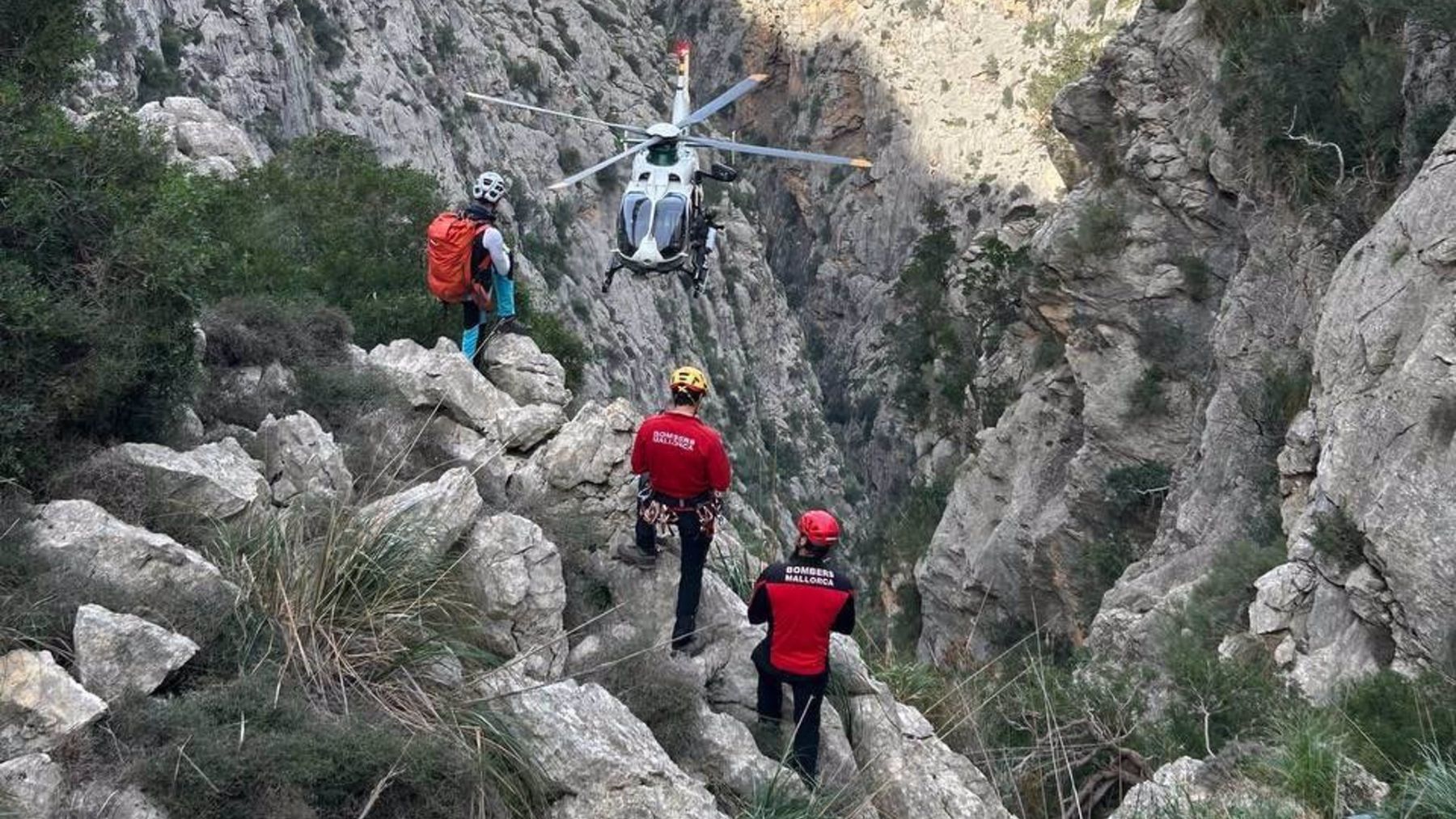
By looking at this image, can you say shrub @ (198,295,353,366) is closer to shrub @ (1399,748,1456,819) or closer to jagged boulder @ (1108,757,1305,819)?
jagged boulder @ (1108,757,1305,819)

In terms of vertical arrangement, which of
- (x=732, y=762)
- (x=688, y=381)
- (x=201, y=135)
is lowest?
(x=201, y=135)

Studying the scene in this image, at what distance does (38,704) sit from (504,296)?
672 cm

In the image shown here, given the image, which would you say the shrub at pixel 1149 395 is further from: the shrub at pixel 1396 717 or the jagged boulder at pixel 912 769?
the jagged boulder at pixel 912 769

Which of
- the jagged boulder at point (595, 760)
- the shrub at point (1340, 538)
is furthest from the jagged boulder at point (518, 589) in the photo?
the shrub at point (1340, 538)

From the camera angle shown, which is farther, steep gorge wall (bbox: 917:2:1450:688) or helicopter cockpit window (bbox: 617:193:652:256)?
steep gorge wall (bbox: 917:2:1450:688)

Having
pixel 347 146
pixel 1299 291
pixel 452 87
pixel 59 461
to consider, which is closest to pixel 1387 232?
pixel 1299 291

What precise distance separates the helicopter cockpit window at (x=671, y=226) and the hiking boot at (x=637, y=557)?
840cm

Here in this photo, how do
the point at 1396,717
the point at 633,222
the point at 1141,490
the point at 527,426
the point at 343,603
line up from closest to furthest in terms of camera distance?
the point at 343,603
the point at 1396,717
the point at 527,426
the point at 633,222
the point at 1141,490

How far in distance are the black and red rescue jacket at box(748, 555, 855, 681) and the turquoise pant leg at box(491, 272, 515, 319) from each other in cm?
509

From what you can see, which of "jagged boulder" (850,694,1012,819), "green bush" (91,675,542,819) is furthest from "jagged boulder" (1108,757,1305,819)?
"green bush" (91,675,542,819)

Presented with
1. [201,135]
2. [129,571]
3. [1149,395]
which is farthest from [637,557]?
[1149,395]

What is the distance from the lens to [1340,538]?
1184 cm

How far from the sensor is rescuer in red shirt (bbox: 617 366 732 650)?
8.41 metres

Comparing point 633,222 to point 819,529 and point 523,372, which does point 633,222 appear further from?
point 819,529
